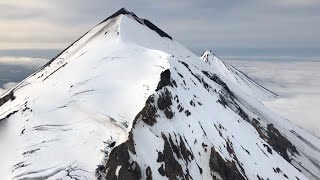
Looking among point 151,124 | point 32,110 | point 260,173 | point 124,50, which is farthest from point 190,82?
point 32,110

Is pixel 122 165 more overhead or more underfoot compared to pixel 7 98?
more underfoot

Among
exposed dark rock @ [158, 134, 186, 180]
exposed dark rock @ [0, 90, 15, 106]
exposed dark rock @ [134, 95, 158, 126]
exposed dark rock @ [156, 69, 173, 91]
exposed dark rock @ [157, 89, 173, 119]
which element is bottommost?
exposed dark rock @ [158, 134, 186, 180]

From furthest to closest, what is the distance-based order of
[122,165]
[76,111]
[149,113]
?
[149,113] → [76,111] → [122,165]

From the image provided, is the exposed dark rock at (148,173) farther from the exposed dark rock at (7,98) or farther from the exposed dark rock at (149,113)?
the exposed dark rock at (7,98)

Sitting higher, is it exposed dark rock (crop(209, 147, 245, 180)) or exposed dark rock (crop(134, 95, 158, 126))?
exposed dark rock (crop(134, 95, 158, 126))

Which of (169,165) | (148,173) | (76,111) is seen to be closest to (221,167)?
(169,165)

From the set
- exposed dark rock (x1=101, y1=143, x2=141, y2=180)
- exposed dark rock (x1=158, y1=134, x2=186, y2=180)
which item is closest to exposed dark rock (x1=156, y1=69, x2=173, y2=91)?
exposed dark rock (x1=158, y1=134, x2=186, y2=180)

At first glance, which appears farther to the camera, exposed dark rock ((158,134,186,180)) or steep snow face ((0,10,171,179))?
exposed dark rock ((158,134,186,180))

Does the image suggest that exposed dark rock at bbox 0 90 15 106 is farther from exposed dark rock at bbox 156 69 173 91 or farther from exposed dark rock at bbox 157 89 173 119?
exposed dark rock at bbox 157 89 173 119

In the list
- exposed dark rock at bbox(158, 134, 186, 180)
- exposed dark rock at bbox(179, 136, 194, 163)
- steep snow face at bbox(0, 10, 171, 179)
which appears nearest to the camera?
steep snow face at bbox(0, 10, 171, 179)

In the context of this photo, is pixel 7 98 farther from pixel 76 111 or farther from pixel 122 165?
pixel 122 165
